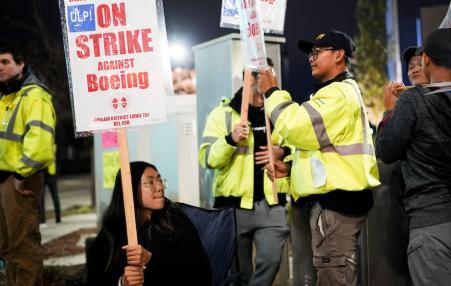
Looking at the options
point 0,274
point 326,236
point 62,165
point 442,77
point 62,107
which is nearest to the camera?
point 442,77

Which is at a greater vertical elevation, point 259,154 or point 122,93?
point 122,93

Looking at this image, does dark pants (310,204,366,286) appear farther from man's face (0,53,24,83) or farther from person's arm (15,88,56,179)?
man's face (0,53,24,83)

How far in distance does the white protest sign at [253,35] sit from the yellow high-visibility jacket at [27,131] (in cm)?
182

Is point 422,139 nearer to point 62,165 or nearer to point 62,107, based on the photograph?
point 62,107

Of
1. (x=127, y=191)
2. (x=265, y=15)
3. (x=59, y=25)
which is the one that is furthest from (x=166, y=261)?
(x=59, y=25)

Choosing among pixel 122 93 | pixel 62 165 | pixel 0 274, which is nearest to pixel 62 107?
pixel 0 274

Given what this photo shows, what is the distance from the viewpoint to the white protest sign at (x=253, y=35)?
156 inches

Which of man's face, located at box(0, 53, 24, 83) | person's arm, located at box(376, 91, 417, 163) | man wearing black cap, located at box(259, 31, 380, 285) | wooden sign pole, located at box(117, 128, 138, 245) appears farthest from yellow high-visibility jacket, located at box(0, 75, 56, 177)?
person's arm, located at box(376, 91, 417, 163)

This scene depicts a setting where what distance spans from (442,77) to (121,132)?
1767 mm

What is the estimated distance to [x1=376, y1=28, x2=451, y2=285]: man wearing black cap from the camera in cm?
304

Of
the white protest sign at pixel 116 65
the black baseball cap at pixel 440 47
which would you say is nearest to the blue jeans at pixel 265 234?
the white protest sign at pixel 116 65

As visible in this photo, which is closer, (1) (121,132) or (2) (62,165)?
(1) (121,132)

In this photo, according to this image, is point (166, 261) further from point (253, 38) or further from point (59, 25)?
point (59, 25)

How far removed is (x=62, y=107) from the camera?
15797mm
